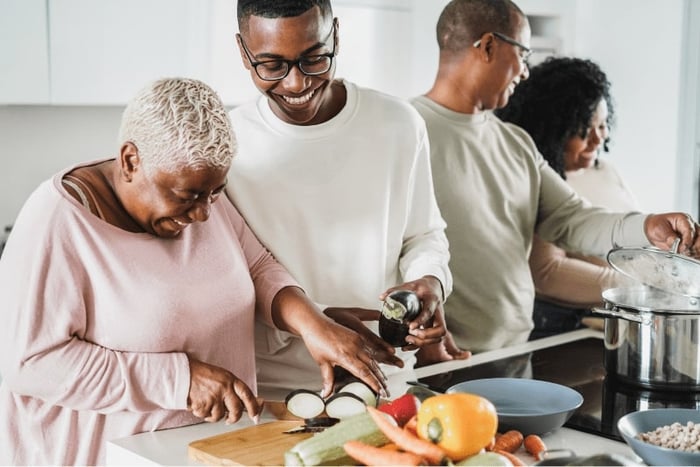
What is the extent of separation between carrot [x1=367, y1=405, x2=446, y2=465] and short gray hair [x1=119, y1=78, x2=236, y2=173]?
465 millimetres

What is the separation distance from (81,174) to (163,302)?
243 mm

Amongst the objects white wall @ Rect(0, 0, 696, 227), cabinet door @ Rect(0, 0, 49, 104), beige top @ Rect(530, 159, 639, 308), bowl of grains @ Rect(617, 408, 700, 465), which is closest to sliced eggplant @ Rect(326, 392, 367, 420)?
bowl of grains @ Rect(617, 408, 700, 465)

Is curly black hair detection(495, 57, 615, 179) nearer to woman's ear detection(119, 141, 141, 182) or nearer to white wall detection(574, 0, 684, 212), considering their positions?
white wall detection(574, 0, 684, 212)

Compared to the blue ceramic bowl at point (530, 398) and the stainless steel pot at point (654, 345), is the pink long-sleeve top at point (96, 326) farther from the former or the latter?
the stainless steel pot at point (654, 345)

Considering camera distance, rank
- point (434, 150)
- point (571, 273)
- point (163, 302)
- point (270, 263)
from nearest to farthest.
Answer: point (163, 302) < point (270, 263) < point (434, 150) < point (571, 273)

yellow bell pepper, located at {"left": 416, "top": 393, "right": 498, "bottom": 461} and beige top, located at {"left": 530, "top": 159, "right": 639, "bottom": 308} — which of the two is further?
beige top, located at {"left": 530, "top": 159, "right": 639, "bottom": 308}

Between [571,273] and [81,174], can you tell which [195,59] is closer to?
[571,273]

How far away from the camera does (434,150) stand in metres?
2.32

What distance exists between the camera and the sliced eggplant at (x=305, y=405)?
1487 mm

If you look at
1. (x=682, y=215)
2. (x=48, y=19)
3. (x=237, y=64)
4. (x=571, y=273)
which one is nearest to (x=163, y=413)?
(x=682, y=215)

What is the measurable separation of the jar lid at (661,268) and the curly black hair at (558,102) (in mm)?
1012

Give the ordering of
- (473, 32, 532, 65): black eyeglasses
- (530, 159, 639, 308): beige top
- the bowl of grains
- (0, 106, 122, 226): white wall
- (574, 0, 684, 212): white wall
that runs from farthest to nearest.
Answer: (574, 0, 684, 212): white wall < (0, 106, 122, 226): white wall < (530, 159, 639, 308): beige top < (473, 32, 532, 65): black eyeglasses < the bowl of grains

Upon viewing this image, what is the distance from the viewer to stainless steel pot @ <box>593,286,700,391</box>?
5.58 ft

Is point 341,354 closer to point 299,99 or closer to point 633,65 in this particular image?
point 299,99
